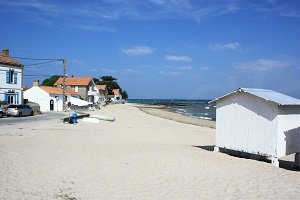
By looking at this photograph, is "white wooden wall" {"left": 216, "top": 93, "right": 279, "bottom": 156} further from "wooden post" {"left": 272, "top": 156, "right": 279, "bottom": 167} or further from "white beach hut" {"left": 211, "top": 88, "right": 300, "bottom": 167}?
"wooden post" {"left": 272, "top": 156, "right": 279, "bottom": 167}

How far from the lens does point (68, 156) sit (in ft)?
41.2

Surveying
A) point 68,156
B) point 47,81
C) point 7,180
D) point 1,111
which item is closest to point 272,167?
point 68,156

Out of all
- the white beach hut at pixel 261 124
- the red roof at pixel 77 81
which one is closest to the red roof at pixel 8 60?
the white beach hut at pixel 261 124

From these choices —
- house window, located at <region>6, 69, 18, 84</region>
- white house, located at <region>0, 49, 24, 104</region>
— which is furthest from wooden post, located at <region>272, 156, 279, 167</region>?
house window, located at <region>6, 69, 18, 84</region>

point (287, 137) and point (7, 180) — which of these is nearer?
point (7, 180)

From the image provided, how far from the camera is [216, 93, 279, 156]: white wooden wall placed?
12.1 meters

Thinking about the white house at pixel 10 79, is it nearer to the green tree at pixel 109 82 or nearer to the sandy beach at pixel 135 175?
the sandy beach at pixel 135 175

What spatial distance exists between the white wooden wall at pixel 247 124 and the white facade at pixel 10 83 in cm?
3300

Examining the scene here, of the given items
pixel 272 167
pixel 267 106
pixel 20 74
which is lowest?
pixel 272 167

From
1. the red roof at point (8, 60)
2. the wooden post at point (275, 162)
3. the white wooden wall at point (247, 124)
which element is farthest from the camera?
the red roof at point (8, 60)

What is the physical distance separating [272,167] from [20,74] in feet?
127

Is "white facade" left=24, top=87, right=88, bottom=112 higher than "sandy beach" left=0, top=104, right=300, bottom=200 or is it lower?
higher

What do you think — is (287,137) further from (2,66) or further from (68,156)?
(2,66)

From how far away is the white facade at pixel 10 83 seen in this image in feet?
133
